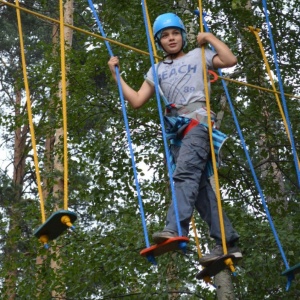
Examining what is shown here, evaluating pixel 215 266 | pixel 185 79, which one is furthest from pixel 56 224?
pixel 185 79

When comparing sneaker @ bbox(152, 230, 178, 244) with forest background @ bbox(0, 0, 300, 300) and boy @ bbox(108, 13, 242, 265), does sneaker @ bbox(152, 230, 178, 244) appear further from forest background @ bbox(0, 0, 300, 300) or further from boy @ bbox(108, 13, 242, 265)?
forest background @ bbox(0, 0, 300, 300)

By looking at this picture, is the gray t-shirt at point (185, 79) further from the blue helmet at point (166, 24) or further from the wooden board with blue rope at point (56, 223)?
the wooden board with blue rope at point (56, 223)

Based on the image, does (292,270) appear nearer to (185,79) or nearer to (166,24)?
(185,79)

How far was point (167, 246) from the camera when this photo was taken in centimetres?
488

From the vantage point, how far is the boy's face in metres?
5.48

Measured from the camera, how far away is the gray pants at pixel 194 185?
5105 millimetres

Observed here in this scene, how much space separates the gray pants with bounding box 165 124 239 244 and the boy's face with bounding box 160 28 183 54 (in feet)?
1.81

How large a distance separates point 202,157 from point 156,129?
5.17m

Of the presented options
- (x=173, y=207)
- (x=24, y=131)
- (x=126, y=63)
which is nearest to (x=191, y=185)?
(x=173, y=207)

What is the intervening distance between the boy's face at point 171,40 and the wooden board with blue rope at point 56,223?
1.35 metres

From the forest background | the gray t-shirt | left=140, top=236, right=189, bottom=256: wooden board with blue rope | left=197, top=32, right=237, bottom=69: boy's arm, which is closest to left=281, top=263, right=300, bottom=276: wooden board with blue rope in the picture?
left=140, top=236, right=189, bottom=256: wooden board with blue rope

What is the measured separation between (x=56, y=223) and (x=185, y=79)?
1286 mm

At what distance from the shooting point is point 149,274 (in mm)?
9773

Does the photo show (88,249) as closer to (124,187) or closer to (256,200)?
(124,187)
